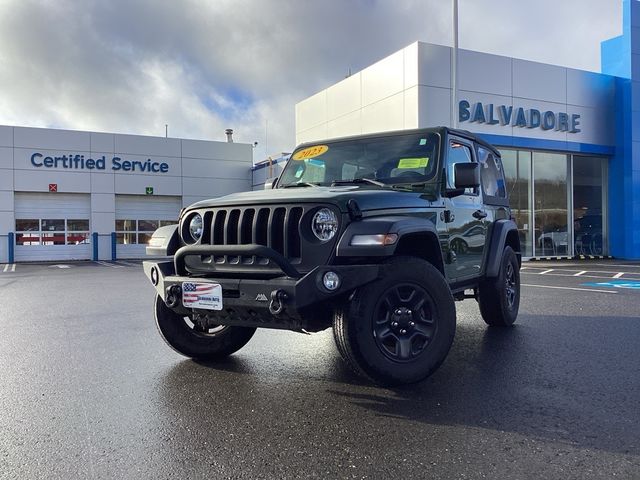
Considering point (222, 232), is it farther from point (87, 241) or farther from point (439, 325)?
point (87, 241)

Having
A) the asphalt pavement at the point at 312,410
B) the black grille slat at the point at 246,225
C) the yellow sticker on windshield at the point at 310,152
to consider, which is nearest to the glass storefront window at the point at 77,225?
the asphalt pavement at the point at 312,410

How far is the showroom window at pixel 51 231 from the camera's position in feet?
88.0

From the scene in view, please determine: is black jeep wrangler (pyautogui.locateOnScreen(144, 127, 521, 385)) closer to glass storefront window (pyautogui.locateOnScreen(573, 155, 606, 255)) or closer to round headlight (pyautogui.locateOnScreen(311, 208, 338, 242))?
round headlight (pyautogui.locateOnScreen(311, 208, 338, 242))

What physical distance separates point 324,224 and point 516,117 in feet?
56.3

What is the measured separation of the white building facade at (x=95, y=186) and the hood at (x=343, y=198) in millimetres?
25681

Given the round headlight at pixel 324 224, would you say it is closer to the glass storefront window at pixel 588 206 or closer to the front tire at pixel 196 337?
the front tire at pixel 196 337

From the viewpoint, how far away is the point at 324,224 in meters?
3.73

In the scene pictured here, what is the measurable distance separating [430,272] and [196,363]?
7.49 ft

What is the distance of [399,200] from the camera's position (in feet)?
13.5

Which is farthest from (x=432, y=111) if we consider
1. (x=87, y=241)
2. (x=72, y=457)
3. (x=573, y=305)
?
(x=87, y=241)

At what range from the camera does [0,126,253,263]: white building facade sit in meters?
26.3

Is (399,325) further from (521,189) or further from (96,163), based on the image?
(96,163)

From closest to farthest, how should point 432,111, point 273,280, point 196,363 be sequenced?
point 273,280
point 196,363
point 432,111

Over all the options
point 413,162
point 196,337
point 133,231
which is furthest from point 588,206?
point 133,231
